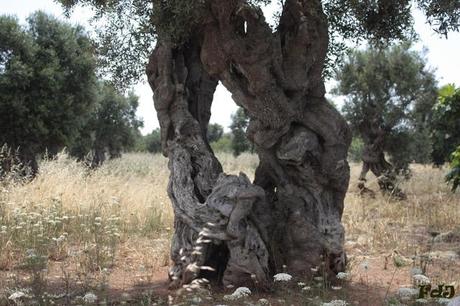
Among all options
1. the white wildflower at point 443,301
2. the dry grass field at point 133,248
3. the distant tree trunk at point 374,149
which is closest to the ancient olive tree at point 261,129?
the dry grass field at point 133,248

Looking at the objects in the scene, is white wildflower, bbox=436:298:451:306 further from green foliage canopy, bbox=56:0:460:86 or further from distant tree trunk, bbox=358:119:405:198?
distant tree trunk, bbox=358:119:405:198

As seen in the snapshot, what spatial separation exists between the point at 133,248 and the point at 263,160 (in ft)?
9.96

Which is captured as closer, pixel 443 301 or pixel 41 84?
pixel 443 301

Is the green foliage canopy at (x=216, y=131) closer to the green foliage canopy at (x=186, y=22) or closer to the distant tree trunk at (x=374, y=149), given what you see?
the distant tree trunk at (x=374, y=149)

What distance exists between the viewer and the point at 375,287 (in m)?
6.03

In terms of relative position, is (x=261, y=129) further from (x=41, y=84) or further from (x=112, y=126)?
(x=112, y=126)

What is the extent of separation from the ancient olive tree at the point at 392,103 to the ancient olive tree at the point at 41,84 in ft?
28.0

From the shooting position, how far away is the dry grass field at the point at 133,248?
5242mm

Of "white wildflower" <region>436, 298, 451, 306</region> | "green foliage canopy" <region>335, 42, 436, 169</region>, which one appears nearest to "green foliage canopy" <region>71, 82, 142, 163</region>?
"green foliage canopy" <region>335, 42, 436, 169</region>

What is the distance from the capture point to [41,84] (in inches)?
632

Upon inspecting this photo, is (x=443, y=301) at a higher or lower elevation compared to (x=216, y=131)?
lower

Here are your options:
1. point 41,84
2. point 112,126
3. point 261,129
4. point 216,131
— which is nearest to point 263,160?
point 261,129

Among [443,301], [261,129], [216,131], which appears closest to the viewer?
[443,301]

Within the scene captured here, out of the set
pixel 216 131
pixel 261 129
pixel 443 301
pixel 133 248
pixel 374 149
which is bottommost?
pixel 133 248
